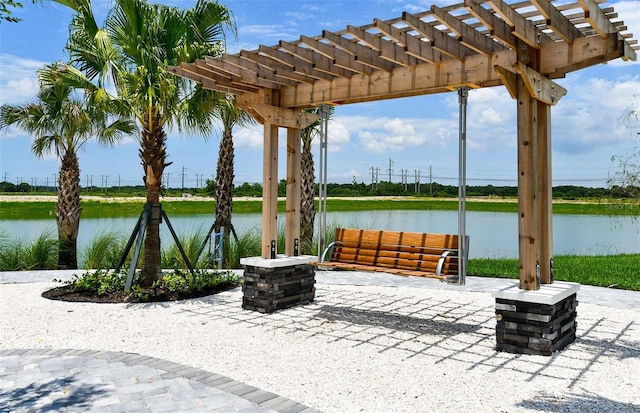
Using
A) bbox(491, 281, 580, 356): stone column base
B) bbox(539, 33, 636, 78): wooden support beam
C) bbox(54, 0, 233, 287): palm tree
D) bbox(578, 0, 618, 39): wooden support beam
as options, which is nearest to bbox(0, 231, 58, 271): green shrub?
bbox(54, 0, 233, 287): palm tree

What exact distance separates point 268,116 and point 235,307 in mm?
2298

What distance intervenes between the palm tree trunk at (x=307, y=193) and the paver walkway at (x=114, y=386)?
7221 millimetres

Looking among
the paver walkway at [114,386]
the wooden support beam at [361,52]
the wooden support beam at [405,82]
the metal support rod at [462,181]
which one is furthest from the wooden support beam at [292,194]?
the paver walkway at [114,386]

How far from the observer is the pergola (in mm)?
4020

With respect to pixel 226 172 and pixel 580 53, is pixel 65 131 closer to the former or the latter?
pixel 226 172

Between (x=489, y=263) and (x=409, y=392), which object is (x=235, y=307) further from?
(x=489, y=263)

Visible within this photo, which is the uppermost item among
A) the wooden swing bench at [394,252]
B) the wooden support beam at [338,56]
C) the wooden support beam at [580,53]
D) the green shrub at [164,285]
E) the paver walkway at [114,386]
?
the wooden support beam at [338,56]

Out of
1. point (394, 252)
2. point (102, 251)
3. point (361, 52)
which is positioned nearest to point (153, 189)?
point (394, 252)

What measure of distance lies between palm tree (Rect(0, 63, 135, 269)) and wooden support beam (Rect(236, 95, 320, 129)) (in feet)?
16.4

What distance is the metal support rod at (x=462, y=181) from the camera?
467 cm

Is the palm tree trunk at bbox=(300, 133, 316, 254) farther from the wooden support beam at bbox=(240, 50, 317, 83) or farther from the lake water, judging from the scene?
the wooden support beam at bbox=(240, 50, 317, 83)

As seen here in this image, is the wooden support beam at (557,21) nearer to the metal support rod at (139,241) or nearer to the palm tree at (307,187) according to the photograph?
the metal support rod at (139,241)

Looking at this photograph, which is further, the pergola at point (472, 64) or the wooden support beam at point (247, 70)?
Result: the wooden support beam at point (247, 70)

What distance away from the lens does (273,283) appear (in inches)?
232
